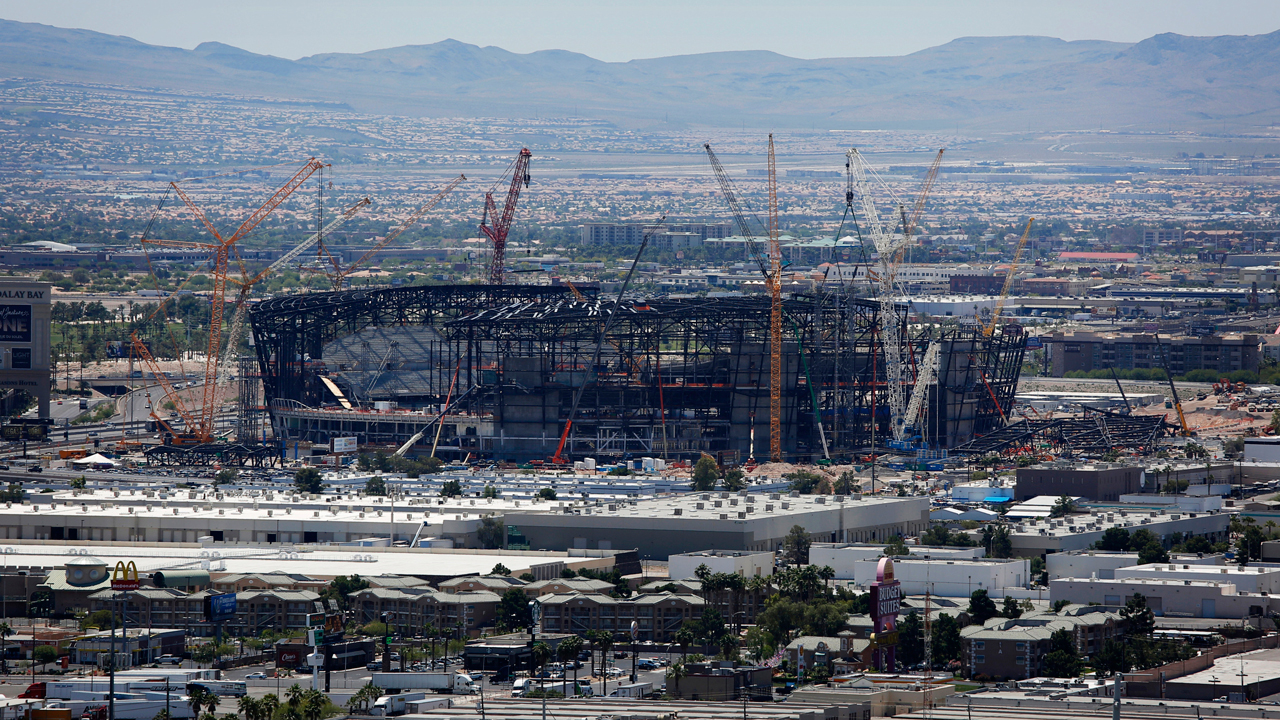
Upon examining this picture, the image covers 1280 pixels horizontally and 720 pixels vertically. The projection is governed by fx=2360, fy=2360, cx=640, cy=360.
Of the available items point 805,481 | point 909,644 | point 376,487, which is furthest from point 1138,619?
point 376,487

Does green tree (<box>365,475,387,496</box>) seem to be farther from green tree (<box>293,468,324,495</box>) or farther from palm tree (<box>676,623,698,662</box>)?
palm tree (<box>676,623,698,662</box>)

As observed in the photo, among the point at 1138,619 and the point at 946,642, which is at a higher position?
the point at 1138,619

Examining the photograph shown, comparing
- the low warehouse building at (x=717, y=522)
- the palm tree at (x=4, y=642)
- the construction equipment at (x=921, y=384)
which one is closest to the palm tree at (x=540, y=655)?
the palm tree at (x=4, y=642)

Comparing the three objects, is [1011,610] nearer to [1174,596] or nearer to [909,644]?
[909,644]

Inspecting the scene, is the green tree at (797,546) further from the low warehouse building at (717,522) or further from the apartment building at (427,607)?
the apartment building at (427,607)

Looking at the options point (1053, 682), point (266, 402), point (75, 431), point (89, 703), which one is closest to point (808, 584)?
point (1053, 682)

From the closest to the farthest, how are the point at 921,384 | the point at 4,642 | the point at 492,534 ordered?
the point at 4,642 → the point at 492,534 → the point at 921,384

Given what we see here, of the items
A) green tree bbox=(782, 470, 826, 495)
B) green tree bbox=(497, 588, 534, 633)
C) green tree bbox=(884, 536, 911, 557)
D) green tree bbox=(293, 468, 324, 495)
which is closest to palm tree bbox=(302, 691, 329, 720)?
green tree bbox=(497, 588, 534, 633)
